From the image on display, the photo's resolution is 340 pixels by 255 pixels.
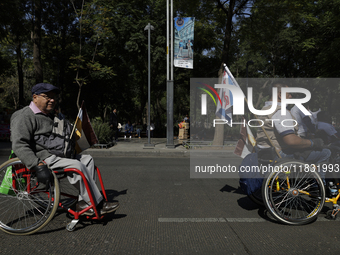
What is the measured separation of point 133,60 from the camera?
78.1ft

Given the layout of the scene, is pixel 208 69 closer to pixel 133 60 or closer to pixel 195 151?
pixel 133 60

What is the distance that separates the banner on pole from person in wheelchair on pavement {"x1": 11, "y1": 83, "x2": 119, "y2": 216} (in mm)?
10381

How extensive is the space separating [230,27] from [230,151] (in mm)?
5809

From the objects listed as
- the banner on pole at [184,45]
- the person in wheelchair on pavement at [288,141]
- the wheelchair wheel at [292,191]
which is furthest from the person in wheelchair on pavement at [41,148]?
the banner on pole at [184,45]

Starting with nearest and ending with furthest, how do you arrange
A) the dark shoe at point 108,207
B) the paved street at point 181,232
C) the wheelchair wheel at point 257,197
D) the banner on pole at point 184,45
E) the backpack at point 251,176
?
the paved street at point 181,232
the dark shoe at point 108,207
the backpack at point 251,176
the wheelchair wheel at point 257,197
the banner on pole at point 184,45

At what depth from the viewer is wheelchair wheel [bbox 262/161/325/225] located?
3.62m

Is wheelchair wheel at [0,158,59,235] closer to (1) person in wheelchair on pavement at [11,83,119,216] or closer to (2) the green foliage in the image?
(1) person in wheelchair on pavement at [11,83,119,216]

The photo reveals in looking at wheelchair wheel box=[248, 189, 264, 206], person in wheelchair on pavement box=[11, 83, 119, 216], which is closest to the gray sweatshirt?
person in wheelchair on pavement box=[11, 83, 119, 216]

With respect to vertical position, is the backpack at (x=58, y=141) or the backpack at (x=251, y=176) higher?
the backpack at (x=58, y=141)

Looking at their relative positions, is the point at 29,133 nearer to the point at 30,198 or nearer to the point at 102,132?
A: the point at 30,198

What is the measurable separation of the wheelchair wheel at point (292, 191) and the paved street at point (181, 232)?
0.16 meters

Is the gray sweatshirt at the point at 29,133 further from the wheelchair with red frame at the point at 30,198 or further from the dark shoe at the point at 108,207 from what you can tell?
the dark shoe at the point at 108,207

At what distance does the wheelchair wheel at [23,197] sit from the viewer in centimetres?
326

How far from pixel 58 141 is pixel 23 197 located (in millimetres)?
746
